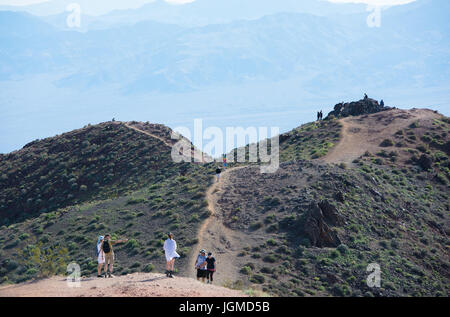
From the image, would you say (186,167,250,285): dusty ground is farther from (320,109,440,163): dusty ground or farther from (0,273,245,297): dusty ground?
(320,109,440,163): dusty ground

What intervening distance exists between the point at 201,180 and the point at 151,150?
15402 mm

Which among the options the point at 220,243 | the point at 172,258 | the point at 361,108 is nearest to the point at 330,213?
the point at 220,243

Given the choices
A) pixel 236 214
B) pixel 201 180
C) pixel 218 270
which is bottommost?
pixel 218 270

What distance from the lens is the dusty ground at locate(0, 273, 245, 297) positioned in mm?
15734

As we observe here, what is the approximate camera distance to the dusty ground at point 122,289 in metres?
15.7

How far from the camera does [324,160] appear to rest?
38625 mm

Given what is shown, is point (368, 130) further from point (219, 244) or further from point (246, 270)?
point (246, 270)

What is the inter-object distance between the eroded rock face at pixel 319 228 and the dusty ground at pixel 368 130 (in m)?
10.4

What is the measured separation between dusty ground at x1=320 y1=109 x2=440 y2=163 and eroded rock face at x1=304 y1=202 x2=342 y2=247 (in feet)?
34.1

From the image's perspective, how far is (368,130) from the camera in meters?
47.6

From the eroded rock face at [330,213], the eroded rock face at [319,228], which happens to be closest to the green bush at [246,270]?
the eroded rock face at [319,228]
